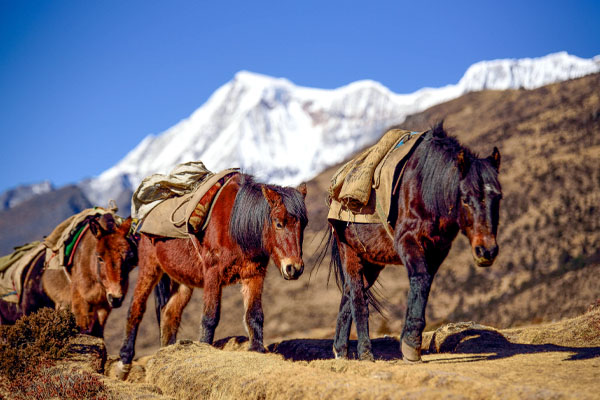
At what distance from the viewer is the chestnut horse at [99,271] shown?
9812 millimetres

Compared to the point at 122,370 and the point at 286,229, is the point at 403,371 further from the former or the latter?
the point at 122,370

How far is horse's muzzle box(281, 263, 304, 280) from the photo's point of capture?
A: 7.02m

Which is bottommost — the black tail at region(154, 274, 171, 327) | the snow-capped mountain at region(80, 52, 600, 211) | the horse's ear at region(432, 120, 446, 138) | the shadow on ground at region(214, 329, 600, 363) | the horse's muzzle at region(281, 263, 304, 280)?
the shadow on ground at region(214, 329, 600, 363)

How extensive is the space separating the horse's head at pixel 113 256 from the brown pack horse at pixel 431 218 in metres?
4.62

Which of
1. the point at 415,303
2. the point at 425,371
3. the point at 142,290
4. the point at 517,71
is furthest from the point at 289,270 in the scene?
the point at 517,71

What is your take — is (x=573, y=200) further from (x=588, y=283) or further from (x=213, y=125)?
(x=213, y=125)

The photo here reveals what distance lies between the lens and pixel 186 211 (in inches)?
330

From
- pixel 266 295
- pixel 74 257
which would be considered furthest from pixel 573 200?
pixel 74 257

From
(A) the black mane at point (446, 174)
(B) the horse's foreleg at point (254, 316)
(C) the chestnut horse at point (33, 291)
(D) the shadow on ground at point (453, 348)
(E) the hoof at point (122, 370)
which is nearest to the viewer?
(A) the black mane at point (446, 174)

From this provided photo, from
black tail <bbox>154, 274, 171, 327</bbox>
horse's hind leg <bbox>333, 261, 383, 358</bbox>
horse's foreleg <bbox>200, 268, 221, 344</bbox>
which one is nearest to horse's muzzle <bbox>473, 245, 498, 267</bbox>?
horse's hind leg <bbox>333, 261, 383, 358</bbox>

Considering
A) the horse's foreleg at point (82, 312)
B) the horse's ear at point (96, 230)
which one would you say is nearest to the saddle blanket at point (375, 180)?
the horse's ear at point (96, 230)

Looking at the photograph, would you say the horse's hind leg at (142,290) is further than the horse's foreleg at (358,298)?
Yes

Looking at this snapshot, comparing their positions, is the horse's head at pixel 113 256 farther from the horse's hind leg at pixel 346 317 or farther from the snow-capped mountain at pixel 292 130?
the snow-capped mountain at pixel 292 130

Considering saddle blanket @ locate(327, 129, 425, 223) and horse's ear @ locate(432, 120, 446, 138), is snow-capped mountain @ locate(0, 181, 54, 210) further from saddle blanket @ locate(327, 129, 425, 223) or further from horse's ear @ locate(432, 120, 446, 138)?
horse's ear @ locate(432, 120, 446, 138)
